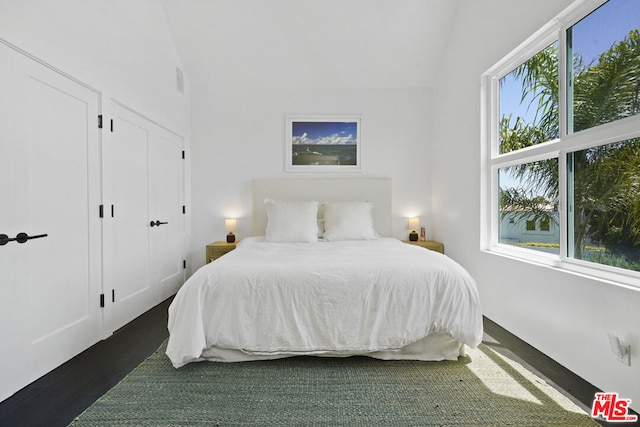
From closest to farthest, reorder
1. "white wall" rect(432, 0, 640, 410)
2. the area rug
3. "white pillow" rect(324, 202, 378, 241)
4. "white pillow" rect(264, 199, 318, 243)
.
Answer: the area rug
"white wall" rect(432, 0, 640, 410)
"white pillow" rect(264, 199, 318, 243)
"white pillow" rect(324, 202, 378, 241)

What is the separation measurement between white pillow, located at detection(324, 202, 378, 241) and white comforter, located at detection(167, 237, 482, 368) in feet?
4.86

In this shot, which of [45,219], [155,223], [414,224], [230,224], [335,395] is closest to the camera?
[335,395]

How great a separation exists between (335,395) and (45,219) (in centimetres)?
206

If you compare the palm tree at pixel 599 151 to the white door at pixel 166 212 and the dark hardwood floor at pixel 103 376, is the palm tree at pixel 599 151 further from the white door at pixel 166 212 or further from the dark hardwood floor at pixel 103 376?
the white door at pixel 166 212

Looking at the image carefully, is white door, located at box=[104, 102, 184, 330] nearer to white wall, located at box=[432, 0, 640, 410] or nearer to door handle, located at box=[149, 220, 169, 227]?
door handle, located at box=[149, 220, 169, 227]

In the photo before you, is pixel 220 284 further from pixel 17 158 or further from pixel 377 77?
pixel 377 77

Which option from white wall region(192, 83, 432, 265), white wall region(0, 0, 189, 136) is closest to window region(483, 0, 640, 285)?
white wall region(192, 83, 432, 265)

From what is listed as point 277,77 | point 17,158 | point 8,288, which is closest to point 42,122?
point 17,158

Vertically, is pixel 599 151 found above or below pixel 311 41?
below

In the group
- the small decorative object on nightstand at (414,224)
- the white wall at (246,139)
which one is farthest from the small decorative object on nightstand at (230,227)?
the small decorative object on nightstand at (414,224)

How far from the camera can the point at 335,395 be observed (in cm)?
175

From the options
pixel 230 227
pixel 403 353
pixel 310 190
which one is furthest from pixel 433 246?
pixel 230 227

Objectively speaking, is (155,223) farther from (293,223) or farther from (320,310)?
(320,310)

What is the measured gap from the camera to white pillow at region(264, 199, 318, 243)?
11.3 ft
